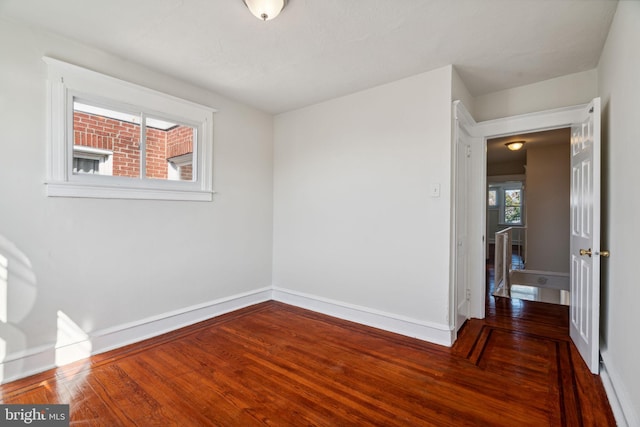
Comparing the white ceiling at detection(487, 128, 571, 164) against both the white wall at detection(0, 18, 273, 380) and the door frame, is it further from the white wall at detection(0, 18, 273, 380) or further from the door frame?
the white wall at detection(0, 18, 273, 380)

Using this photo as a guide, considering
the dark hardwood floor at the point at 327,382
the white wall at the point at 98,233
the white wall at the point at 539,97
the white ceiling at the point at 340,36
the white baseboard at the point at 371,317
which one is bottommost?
the dark hardwood floor at the point at 327,382

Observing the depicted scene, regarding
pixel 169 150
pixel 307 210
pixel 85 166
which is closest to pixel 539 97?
pixel 307 210

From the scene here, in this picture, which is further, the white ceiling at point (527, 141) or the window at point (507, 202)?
the window at point (507, 202)

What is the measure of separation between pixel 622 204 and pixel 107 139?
12.7 feet

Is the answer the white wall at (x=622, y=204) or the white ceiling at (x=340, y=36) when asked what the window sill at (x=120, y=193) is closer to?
the white ceiling at (x=340, y=36)

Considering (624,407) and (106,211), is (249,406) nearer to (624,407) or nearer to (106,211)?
(106,211)

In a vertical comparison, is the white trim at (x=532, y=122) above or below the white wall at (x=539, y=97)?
below

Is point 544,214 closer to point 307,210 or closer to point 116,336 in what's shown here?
point 307,210

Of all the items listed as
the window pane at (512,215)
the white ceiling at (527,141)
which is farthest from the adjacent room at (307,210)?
the window pane at (512,215)

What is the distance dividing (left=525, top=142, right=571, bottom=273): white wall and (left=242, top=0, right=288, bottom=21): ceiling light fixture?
568 cm

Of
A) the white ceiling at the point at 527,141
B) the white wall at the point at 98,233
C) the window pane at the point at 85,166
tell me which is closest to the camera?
the white wall at the point at 98,233

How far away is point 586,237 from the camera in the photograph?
2377 mm

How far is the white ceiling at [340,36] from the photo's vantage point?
1.96 meters

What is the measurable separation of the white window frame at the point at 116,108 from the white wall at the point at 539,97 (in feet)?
10.0
